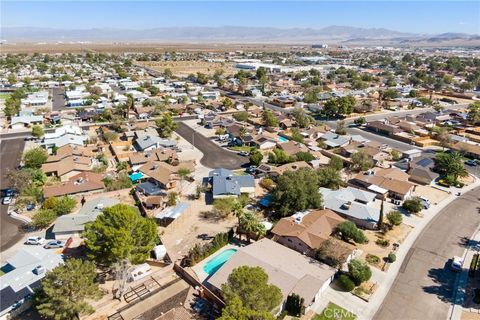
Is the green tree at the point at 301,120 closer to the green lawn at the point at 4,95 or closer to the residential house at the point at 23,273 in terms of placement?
the residential house at the point at 23,273

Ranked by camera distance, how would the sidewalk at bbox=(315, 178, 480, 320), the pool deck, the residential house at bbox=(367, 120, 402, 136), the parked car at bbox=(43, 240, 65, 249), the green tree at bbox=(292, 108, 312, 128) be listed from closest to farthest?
1. the sidewalk at bbox=(315, 178, 480, 320)
2. the pool deck
3. the parked car at bbox=(43, 240, 65, 249)
4. the residential house at bbox=(367, 120, 402, 136)
5. the green tree at bbox=(292, 108, 312, 128)

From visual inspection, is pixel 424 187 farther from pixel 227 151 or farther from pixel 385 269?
pixel 227 151

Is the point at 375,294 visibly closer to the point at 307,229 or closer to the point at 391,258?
the point at 391,258

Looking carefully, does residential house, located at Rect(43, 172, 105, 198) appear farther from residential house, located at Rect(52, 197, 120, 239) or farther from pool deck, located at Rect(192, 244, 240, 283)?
pool deck, located at Rect(192, 244, 240, 283)

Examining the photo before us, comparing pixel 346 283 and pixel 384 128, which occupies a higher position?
pixel 384 128

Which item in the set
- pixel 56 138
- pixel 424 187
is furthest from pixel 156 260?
pixel 56 138

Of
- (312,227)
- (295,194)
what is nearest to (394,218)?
(312,227)

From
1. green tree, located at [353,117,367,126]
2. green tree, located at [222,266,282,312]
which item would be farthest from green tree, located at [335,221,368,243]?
green tree, located at [353,117,367,126]
